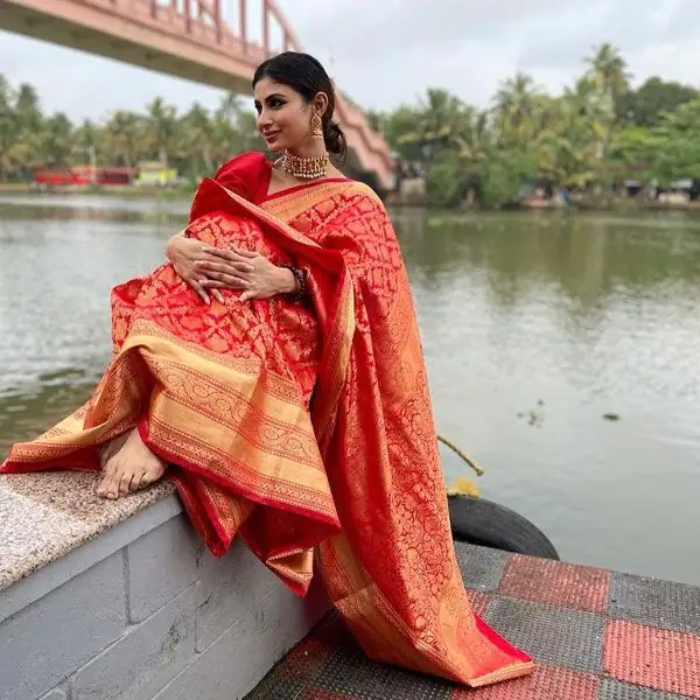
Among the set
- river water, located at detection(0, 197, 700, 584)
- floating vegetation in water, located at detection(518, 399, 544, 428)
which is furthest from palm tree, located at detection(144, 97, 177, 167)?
floating vegetation in water, located at detection(518, 399, 544, 428)

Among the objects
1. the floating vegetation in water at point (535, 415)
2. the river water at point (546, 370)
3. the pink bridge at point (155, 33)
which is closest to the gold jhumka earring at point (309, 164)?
the river water at point (546, 370)

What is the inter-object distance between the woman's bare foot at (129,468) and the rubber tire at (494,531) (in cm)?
164

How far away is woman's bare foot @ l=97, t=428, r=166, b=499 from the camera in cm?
141

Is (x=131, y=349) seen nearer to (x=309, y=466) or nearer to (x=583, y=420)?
(x=309, y=466)

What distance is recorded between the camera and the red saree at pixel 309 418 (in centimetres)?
149

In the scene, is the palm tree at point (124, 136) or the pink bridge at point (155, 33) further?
the palm tree at point (124, 136)

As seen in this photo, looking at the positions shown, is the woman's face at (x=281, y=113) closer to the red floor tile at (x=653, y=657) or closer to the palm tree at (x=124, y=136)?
the red floor tile at (x=653, y=657)

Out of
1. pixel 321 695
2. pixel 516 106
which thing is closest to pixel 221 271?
pixel 321 695

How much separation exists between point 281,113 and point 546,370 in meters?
6.37

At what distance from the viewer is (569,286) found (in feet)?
42.8

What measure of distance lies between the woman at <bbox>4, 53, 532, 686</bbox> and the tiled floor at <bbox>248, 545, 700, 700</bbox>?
0.07 meters

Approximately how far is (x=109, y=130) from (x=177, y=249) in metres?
62.6

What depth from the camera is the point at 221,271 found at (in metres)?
1.59

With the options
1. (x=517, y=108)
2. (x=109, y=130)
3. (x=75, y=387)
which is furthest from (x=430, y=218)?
(x=109, y=130)
